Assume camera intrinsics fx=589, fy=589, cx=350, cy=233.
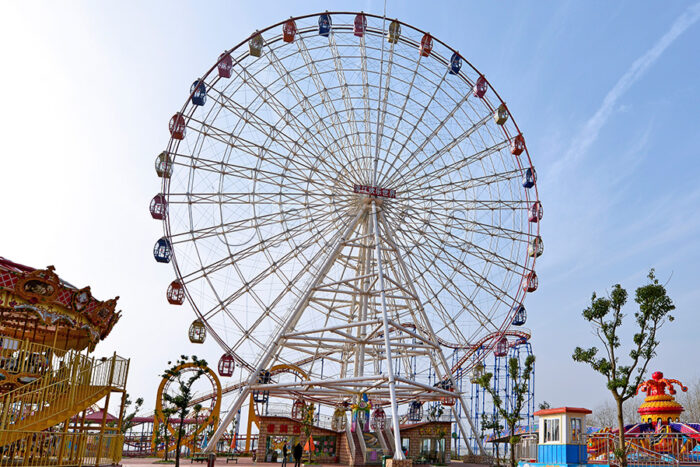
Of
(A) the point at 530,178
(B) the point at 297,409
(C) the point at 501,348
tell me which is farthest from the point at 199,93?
(C) the point at 501,348

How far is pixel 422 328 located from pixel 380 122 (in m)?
9.82

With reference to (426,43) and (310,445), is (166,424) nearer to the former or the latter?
(310,445)

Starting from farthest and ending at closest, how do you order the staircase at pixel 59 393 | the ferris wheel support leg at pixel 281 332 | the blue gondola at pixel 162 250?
the blue gondola at pixel 162 250, the ferris wheel support leg at pixel 281 332, the staircase at pixel 59 393

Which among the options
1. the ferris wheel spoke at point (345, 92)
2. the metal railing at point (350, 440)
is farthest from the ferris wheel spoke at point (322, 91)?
the metal railing at point (350, 440)

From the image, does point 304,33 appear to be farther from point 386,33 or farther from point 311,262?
point 311,262

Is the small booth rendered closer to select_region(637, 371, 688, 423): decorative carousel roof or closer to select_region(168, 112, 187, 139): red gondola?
select_region(637, 371, 688, 423): decorative carousel roof

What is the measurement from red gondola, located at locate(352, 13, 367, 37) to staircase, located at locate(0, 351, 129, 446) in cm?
1710

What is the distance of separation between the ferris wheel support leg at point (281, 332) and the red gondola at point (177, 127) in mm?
7931

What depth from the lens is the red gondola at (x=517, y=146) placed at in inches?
1094

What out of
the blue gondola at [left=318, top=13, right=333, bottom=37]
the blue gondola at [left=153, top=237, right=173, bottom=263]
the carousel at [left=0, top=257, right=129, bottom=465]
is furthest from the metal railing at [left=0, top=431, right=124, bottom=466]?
the blue gondola at [left=318, top=13, right=333, bottom=37]

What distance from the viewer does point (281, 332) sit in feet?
77.2

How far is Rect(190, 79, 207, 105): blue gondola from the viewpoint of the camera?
78.7 feet

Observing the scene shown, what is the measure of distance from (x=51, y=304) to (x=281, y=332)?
8.85 metres

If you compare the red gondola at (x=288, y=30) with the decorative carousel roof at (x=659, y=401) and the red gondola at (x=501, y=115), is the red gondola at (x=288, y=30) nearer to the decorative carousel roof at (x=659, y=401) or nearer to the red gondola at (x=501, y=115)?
the red gondola at (x=501, y=115)
